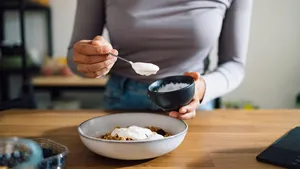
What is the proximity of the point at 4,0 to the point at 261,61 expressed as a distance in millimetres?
1824

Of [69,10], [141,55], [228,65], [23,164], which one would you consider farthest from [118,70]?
[69,10]

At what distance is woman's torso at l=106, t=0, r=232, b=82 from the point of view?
1.15 meters

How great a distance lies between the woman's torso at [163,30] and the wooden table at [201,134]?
0.19 m

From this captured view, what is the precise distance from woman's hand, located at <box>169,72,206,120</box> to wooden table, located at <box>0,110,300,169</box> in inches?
2.2

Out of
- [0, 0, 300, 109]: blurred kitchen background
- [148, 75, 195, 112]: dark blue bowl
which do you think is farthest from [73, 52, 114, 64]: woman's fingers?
[0, 0, 300, 109]: blurred kitchen background

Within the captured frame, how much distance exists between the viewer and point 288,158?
0.77 m

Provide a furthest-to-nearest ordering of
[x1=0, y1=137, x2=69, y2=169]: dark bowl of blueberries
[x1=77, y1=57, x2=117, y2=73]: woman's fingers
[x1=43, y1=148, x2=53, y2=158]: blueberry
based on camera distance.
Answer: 1. [x1=77, y1=57, x2=117, y2=73]: woman's fingers
2. [x1=43, y1=148, x2=53, y2=158]: blueberry
3. [x1=0, y1=137, x2=69, y2=169]: dark bowl of blueberries

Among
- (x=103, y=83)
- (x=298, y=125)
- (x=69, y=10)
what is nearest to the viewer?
(x=298, y=125)

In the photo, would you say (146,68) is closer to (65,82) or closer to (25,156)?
(25,156)

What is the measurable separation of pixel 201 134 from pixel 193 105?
76mm

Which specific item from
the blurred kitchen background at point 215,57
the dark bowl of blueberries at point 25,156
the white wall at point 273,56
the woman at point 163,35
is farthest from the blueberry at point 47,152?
the white wall at point 273,56

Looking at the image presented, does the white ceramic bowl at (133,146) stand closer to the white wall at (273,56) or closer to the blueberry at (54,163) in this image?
the blueberry at (54,163)

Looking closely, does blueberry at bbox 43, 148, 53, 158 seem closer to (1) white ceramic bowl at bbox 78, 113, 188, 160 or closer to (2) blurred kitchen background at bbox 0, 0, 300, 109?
(1) white ceramic bowl at bbox 78, 113, 188, 160

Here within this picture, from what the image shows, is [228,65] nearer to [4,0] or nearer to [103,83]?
[103,83]
